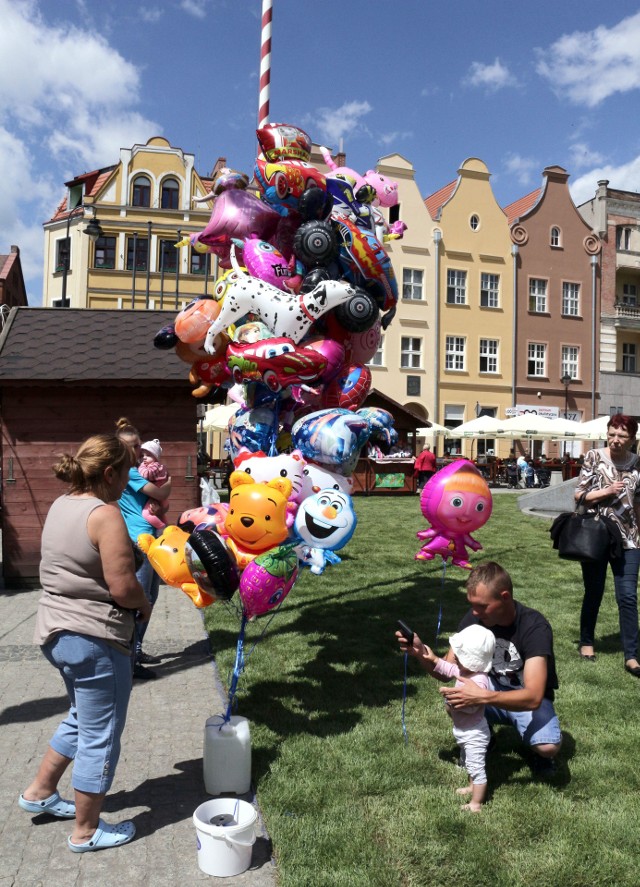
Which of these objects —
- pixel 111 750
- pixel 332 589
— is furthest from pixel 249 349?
pixel 332 589

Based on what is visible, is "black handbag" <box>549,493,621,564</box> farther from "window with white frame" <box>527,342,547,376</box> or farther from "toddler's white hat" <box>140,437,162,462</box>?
"window with white frame" <box>527,342,547,376</box>

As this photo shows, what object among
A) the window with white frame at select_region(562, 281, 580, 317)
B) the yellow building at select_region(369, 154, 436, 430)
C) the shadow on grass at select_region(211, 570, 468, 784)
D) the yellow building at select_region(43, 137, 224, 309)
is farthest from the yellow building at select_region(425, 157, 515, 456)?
the shadow on grass at select_region(211, 570, 468, 784)

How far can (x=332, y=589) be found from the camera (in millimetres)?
8062

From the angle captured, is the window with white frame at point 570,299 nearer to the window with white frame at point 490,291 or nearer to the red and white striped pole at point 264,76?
the window with white frame at point 490,291

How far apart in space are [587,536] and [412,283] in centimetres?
2584

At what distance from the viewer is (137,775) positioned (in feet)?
12.2

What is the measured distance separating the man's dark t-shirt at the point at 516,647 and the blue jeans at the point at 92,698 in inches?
73.0

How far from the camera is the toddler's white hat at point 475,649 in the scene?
3.31 m

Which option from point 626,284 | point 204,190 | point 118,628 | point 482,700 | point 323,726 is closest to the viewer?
point 118,628

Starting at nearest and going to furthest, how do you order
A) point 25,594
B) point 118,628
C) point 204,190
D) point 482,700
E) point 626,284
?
point 118,628, point 482,700, point 25,594, point 204,190, point 626,284

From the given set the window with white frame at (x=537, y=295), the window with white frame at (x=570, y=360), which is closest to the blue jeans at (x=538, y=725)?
the window with white frame at (x=537, y=295)

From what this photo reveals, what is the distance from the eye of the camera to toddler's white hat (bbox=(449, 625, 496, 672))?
3.31 meters

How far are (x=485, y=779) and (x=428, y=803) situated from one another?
0.98ft

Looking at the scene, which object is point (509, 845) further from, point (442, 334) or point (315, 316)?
point (442, 334)
